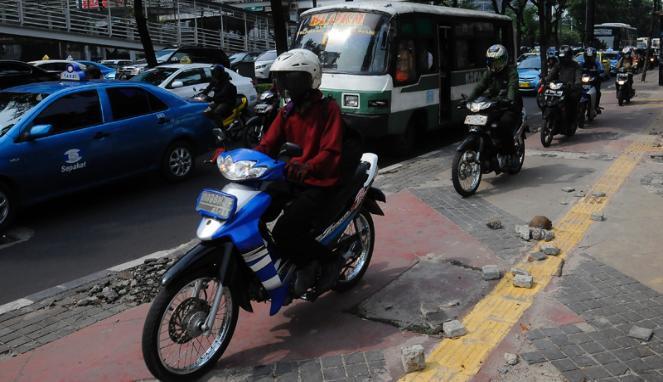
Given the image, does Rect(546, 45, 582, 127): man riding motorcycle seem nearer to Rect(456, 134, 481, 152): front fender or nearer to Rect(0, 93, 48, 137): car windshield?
Rect(456, 134, 481, 152): front fender

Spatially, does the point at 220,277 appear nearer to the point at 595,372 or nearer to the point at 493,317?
the point at 493,317

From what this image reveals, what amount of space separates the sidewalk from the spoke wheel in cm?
10

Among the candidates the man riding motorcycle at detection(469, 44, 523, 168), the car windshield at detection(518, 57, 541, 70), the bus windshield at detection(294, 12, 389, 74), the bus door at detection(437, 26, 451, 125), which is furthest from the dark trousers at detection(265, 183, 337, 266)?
the car windshield at detection(518, 57, 541, 70)

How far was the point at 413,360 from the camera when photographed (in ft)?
11.1

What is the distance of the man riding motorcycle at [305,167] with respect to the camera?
369cm

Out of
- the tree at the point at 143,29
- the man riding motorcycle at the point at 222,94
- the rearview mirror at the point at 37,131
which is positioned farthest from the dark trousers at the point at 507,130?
the tree at the point at 143,29

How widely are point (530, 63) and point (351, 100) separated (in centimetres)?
1500

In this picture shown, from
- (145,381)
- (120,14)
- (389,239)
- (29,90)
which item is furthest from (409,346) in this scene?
(120,14)

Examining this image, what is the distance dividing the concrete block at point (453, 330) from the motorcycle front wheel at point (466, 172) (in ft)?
11.2

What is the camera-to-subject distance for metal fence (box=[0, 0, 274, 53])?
81.1 feet

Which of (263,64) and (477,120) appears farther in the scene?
(263,64)

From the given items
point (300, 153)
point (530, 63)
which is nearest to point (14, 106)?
point (300, 153)

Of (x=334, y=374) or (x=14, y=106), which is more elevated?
(x=14, y=106)

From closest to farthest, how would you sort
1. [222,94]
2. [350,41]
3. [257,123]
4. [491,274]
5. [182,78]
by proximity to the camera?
1. [491,274]
2. [350,41]
3. [222,94]
4. [257,123]
5. [182,78]
